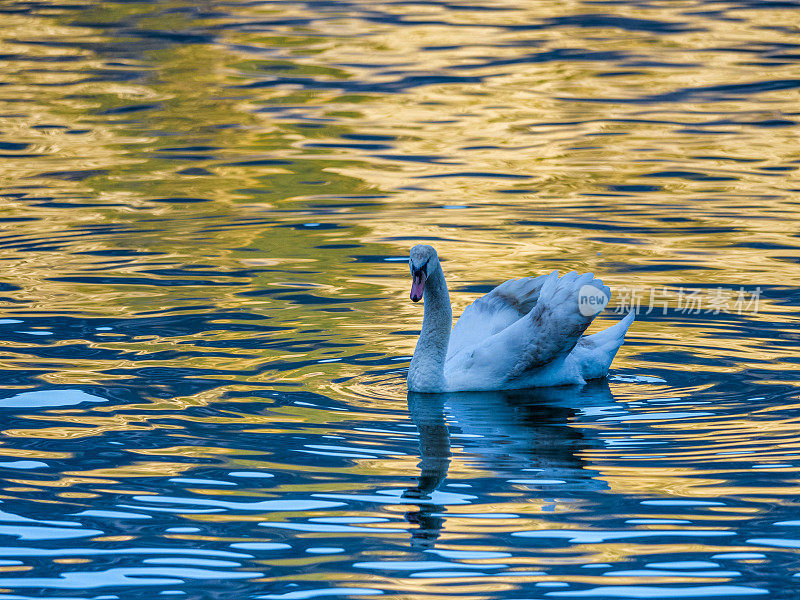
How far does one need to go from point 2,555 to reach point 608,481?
346 centimetres

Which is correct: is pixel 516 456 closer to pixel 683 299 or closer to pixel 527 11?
pixel 683 299

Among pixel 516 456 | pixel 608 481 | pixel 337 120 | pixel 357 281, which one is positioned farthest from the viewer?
pixel 337 120

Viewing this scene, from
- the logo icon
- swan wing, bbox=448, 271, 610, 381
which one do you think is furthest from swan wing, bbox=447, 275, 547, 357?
the logo icon

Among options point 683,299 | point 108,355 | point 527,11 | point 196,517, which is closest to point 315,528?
point 196,517

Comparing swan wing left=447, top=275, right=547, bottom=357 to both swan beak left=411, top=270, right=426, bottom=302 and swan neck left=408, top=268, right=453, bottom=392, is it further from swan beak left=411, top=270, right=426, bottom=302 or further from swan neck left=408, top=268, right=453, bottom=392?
swan beak left=411, top=270, right=426, bottom=302

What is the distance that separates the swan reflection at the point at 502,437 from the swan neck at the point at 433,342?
0.11 m

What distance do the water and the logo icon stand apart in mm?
675

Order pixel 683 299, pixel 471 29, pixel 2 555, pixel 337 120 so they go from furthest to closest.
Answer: pixel 471 29, pixel 337 120, pixel 683 299, pixel 2 555

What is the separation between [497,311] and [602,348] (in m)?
0.89

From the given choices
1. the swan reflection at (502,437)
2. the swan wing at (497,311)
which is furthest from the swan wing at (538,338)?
the swan wing at (497,311)

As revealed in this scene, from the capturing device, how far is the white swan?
9574 millimetres

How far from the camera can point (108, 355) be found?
10.6 m

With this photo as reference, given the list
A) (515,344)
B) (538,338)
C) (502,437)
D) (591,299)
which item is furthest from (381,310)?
(502,437)

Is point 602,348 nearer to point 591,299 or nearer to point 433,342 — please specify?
point 591,299
